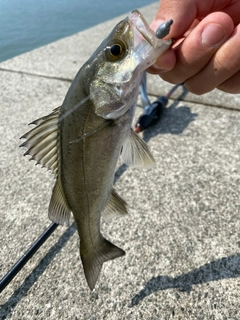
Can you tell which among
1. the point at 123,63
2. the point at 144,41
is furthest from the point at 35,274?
the point at 144,41

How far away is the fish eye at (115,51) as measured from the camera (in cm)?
146

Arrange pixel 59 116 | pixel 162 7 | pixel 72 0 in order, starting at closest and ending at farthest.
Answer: pixel 59 116
pixel 162 7
pixel 72 0

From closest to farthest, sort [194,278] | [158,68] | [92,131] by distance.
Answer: [92,131]
[158,68]
[194,278]

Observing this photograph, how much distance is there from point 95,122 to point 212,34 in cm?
66

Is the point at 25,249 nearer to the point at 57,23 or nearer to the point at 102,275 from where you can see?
the point at 102,275

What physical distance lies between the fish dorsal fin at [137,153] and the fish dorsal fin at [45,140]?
14.5 inches

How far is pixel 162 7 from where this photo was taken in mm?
1618

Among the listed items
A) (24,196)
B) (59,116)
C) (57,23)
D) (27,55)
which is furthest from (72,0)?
(59,116)

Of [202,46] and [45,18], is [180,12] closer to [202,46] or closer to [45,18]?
[202,46]

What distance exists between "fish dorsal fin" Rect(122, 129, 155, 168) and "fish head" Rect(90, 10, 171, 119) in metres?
0.21

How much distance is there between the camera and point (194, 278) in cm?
200

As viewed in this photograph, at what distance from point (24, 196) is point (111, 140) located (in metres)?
1.45

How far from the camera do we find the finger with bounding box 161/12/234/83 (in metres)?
1.45

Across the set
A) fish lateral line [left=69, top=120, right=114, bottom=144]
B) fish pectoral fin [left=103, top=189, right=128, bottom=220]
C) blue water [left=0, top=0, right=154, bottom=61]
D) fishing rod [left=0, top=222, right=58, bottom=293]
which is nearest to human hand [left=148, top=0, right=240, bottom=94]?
fish lateral line [left=69, top=120, right=114, bottom=144]
